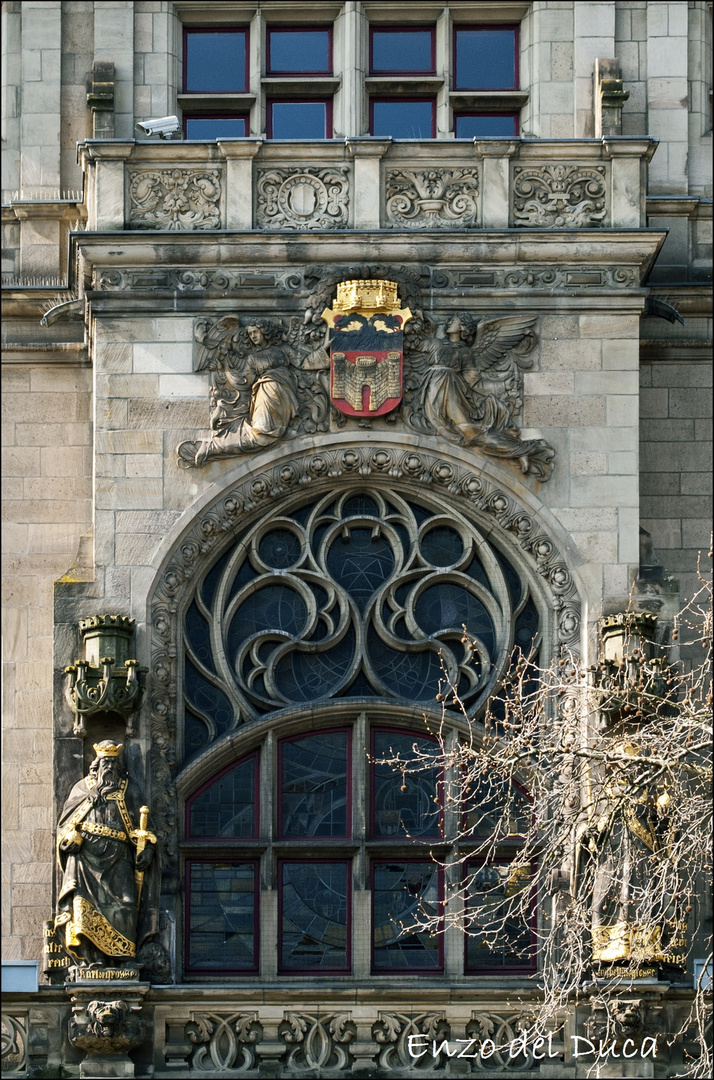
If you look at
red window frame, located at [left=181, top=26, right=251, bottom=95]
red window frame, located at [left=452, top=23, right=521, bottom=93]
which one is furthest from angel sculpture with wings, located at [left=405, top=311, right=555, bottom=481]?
red window frame, located at [left=181, top=26, right=251, bottom=95]

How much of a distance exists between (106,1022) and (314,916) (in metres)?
2.42

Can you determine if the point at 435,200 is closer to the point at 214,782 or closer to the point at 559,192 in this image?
the point at 559,192

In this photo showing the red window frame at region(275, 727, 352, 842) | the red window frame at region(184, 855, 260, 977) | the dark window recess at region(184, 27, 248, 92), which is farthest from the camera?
the dark window recess at region(184, 27, 248, 92)

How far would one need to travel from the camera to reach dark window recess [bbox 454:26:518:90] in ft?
99.8

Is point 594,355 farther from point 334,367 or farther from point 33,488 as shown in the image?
point 33,488

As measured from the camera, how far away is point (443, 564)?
93.0 ft

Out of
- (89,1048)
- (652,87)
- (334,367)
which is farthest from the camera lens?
(652,87)

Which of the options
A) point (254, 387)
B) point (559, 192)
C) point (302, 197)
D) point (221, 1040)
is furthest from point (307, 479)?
point (221, 1040)

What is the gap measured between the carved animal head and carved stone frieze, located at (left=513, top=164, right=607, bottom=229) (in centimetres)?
838

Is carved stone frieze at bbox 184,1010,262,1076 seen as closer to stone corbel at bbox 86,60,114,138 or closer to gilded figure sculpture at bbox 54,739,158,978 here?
gilded figure sculpture at bbox 54,739,158,978

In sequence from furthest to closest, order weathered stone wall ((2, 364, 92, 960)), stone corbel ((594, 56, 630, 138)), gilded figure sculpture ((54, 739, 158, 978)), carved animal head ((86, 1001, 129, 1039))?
stone corbel ((594, 56, 630, 138)) < weathered stone wall ((2, 364, 92, 960)) < gilded figure sculpture ((54, 739, 158, 978)) < carved animal head ((86, 1001, 129, 1039))

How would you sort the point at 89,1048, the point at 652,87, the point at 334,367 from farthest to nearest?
the point at 652,87 → the point at 334,367 → the point at 89,1048

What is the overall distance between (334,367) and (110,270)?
234 cm

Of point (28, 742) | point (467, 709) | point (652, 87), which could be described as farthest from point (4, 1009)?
point (652, 87)
